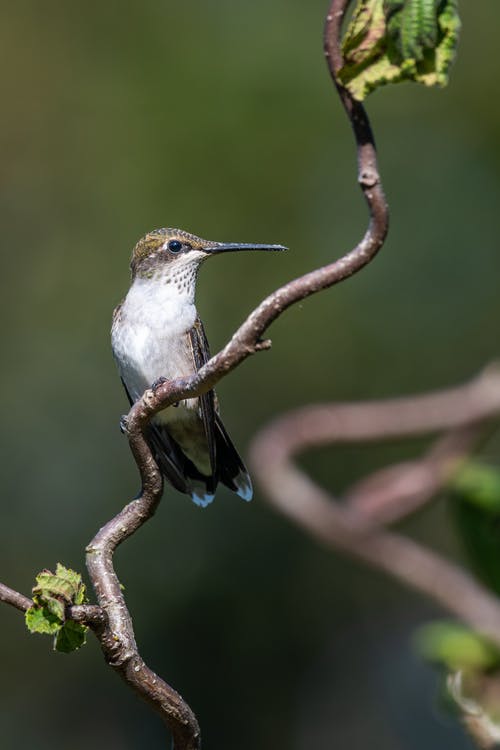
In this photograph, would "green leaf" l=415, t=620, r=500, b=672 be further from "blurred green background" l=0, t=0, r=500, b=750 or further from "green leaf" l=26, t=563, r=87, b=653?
"blurred green background" l=0, t=0, r=500, b=750

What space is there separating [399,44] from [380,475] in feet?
7.84

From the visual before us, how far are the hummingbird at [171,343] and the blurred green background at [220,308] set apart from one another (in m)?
3.67

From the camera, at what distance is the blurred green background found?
9.02 metres

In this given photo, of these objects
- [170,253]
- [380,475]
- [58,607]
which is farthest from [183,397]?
[170,253]

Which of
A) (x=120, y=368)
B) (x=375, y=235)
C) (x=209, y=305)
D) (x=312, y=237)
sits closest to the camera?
(x=375, y=235)

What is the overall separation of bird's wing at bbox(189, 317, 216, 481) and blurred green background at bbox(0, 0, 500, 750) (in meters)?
3.82

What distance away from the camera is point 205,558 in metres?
9.11

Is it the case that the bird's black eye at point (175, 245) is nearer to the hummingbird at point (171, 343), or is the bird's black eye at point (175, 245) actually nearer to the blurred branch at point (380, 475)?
the hummingbird at point (171, 343)

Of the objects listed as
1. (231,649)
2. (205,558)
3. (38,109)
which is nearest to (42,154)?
(38,109)

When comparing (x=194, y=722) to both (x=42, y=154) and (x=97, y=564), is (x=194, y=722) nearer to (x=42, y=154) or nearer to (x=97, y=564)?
(x=97, y=564)

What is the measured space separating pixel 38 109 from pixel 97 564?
798 cm

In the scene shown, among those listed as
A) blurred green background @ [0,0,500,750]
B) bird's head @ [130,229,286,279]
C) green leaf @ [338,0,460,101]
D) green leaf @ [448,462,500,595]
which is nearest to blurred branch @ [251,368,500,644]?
green leaf @ [448,462,500,595]

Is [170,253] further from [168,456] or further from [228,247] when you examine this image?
[168,456]

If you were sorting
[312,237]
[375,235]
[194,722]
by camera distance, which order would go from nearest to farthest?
[375,235] → [194,722] → [312,237]
